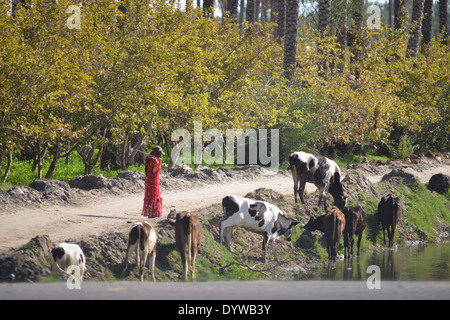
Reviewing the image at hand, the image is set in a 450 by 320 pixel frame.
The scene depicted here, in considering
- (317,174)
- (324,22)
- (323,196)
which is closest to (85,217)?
(317,174)

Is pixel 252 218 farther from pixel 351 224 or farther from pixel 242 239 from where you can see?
pixel 351 224

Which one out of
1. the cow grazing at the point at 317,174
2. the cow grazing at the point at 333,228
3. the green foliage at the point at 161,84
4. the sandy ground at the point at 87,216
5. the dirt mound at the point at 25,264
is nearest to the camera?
the dirt mound at the point at 25,264

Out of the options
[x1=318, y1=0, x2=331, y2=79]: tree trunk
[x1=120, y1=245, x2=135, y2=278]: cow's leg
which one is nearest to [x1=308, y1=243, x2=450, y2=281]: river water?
[x1=120, y1=245, x2=135, y2=278]: cow's leg

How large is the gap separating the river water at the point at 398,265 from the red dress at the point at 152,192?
3.31 meters

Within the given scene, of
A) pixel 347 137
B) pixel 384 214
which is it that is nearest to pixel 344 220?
pixel 384 214

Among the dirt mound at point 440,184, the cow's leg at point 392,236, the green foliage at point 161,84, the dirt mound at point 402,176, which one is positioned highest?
the green foliage at point 161,84

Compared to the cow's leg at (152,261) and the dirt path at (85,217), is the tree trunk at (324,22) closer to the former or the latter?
the dirt path at (85,217)

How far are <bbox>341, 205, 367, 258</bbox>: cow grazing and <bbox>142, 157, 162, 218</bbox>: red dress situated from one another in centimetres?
446

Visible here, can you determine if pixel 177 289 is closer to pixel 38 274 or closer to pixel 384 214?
pixel 38 274

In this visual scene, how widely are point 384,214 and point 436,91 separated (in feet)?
51.8

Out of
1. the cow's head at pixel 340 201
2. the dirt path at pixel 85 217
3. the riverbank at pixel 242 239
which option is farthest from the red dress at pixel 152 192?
the cow's head at pixel 340 201

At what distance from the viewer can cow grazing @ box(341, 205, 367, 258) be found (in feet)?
49.9

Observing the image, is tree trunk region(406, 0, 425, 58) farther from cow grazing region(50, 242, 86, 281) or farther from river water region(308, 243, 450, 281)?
cow grazing region(50, 242, 86, 281)

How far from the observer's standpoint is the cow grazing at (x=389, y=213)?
666 inches
